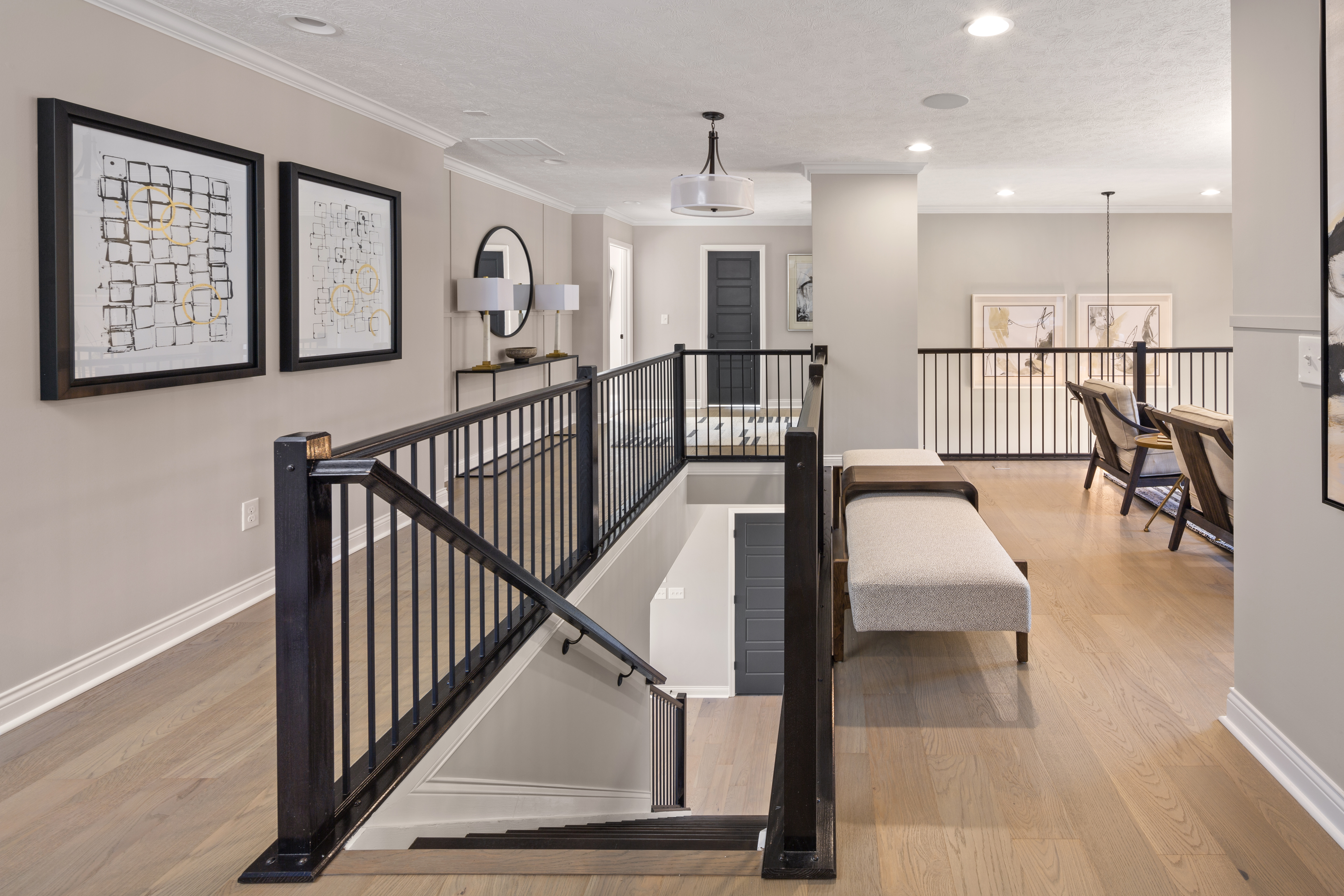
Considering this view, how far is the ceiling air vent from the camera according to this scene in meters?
5.88

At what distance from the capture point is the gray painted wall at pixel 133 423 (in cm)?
286

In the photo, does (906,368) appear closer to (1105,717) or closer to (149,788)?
(1105,717)

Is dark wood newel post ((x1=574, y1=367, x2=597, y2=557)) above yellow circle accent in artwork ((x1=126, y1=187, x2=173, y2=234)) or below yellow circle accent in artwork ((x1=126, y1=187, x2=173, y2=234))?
below

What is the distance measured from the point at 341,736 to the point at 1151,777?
228 centimetres

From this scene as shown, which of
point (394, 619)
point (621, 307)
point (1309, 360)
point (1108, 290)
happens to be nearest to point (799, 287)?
point (621, 307)

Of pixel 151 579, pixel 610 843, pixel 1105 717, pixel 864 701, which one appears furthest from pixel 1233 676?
pixel 151 579

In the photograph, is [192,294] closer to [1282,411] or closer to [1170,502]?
[1282,411]

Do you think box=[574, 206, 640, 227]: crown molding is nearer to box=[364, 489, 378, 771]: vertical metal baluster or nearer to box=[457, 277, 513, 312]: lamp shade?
box=[457, 277, 513, 312]: lamp shade

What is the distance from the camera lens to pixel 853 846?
2.18 meters

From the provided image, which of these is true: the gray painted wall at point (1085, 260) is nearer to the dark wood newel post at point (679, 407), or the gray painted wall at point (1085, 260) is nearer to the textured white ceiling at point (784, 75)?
the textured white ceiling at point (784, 75)

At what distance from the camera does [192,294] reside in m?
3.55

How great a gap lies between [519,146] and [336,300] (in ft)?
6.82

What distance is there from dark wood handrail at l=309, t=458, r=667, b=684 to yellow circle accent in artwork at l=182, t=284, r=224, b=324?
144 centimetres

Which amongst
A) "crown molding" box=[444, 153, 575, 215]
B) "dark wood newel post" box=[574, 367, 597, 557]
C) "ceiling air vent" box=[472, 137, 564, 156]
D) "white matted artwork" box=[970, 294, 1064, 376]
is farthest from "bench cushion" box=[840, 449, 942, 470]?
"white matted artwork" box=[970, 294, 1064, 376]
